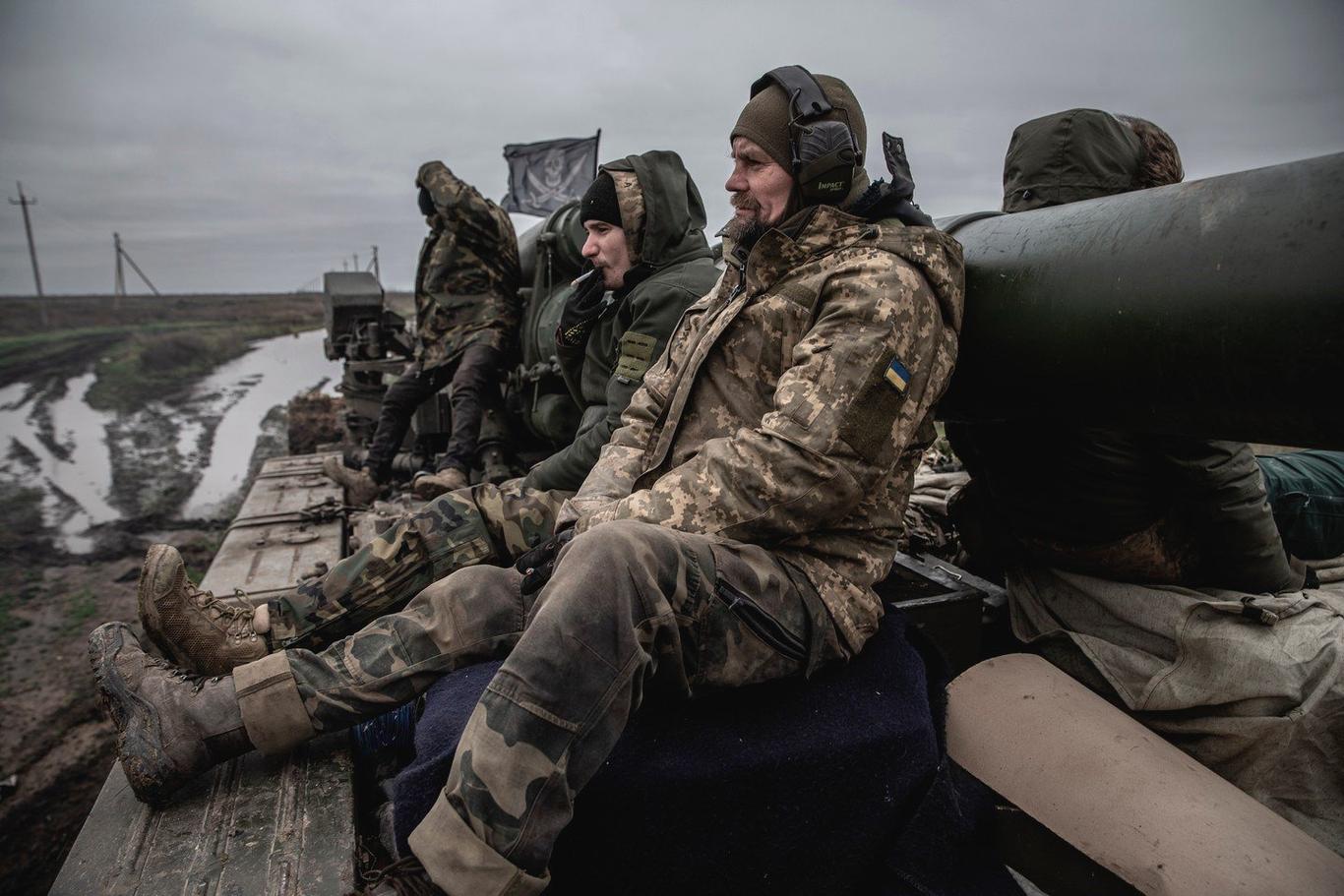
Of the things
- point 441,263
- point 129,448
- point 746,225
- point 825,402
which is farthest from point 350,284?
point 825,402

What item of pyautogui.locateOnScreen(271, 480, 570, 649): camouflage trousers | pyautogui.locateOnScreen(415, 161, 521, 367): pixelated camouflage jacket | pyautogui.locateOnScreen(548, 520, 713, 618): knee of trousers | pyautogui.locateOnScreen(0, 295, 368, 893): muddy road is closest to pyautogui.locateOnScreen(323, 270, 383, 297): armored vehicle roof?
pyautogui.locateOnScreen(0, 295, 368, 893): muddy road

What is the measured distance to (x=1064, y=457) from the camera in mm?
2393

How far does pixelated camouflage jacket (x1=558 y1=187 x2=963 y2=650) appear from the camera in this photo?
1905 millimetres

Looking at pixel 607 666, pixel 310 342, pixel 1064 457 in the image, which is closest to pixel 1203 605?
pixel 1064 457

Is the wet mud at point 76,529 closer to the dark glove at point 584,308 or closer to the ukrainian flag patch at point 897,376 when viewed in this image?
the dark glove at point 584,308

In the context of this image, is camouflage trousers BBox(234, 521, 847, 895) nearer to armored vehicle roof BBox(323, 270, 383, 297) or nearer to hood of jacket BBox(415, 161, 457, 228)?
hood of jacket BBox(415, 161, 457, 228)

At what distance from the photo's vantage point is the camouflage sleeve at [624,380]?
3.24 m

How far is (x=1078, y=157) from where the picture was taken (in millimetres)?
2322

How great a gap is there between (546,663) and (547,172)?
11.3 m

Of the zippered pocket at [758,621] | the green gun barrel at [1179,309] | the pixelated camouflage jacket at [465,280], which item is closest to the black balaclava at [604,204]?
the green gun barrel at [1179,309]

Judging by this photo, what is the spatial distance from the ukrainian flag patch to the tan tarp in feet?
3.75

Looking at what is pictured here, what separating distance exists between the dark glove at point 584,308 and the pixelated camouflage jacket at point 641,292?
49mm

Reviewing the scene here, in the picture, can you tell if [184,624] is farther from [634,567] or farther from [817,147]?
[817,147]

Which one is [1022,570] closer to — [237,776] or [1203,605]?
[1203,605]
